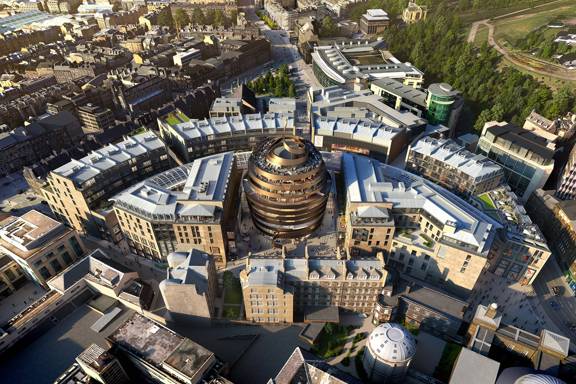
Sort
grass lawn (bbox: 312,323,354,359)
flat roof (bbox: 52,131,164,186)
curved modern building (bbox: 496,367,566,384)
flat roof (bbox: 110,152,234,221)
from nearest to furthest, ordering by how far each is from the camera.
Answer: curved modern building (bbox: 496,367,566,384) < grass lawn (bbox: 312,323,354,359) < flat roof (bbox: 110,152,234,221) < flat roof (bbox: 52,131,164,186)

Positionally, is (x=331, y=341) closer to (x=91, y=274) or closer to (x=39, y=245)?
(x=91, y=274)

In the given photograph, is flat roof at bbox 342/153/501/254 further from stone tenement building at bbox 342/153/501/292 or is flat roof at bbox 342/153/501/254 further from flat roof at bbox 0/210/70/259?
A: flat roof at bbox 0/210/70/259

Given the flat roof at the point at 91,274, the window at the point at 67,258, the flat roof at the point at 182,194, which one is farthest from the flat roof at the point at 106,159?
the flat roof at the point at 91,274

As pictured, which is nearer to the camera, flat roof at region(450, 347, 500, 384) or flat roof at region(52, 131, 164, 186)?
flat roof at region(450, 347, 500, 384)

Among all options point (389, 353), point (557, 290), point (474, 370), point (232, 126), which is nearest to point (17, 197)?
point (232, 126)

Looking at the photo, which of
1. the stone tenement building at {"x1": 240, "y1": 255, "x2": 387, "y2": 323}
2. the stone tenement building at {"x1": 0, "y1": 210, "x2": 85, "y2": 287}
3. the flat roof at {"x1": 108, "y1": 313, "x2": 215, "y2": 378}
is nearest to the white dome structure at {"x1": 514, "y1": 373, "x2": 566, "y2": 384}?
the stone tenement building at {"x1": 240, "y1": 255, "x2": 387, "y2": 323}

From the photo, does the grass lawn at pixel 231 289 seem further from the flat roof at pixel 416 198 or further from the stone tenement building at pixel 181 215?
the flat roof at pixel 416 198
